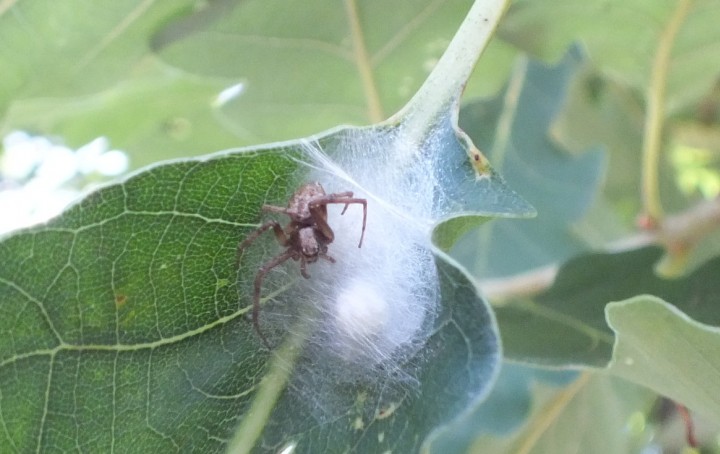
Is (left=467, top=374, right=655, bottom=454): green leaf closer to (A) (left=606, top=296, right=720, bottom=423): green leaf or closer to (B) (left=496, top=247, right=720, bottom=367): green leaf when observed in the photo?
(B) (left=496, top=247, right=720, bottom=367): green leaf

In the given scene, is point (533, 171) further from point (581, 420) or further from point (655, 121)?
point (581, 420)

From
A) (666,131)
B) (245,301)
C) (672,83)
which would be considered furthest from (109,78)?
(666,131)

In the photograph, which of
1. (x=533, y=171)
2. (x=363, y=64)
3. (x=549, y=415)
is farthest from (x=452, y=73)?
(x=533, y=171)

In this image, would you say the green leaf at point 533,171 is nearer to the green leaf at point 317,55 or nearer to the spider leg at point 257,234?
the green leaf at point 317,55

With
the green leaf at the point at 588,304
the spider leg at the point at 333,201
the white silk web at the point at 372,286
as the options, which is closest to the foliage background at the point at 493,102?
the green leaf at the point at 588,304

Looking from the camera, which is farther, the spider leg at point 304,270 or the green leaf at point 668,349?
the spider leg at point 304,270

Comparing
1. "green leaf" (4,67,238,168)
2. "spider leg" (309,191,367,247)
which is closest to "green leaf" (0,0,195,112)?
"green leaf" (4,67,238,168)

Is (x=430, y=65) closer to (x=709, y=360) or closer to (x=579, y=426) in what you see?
(x=579, y=426)
